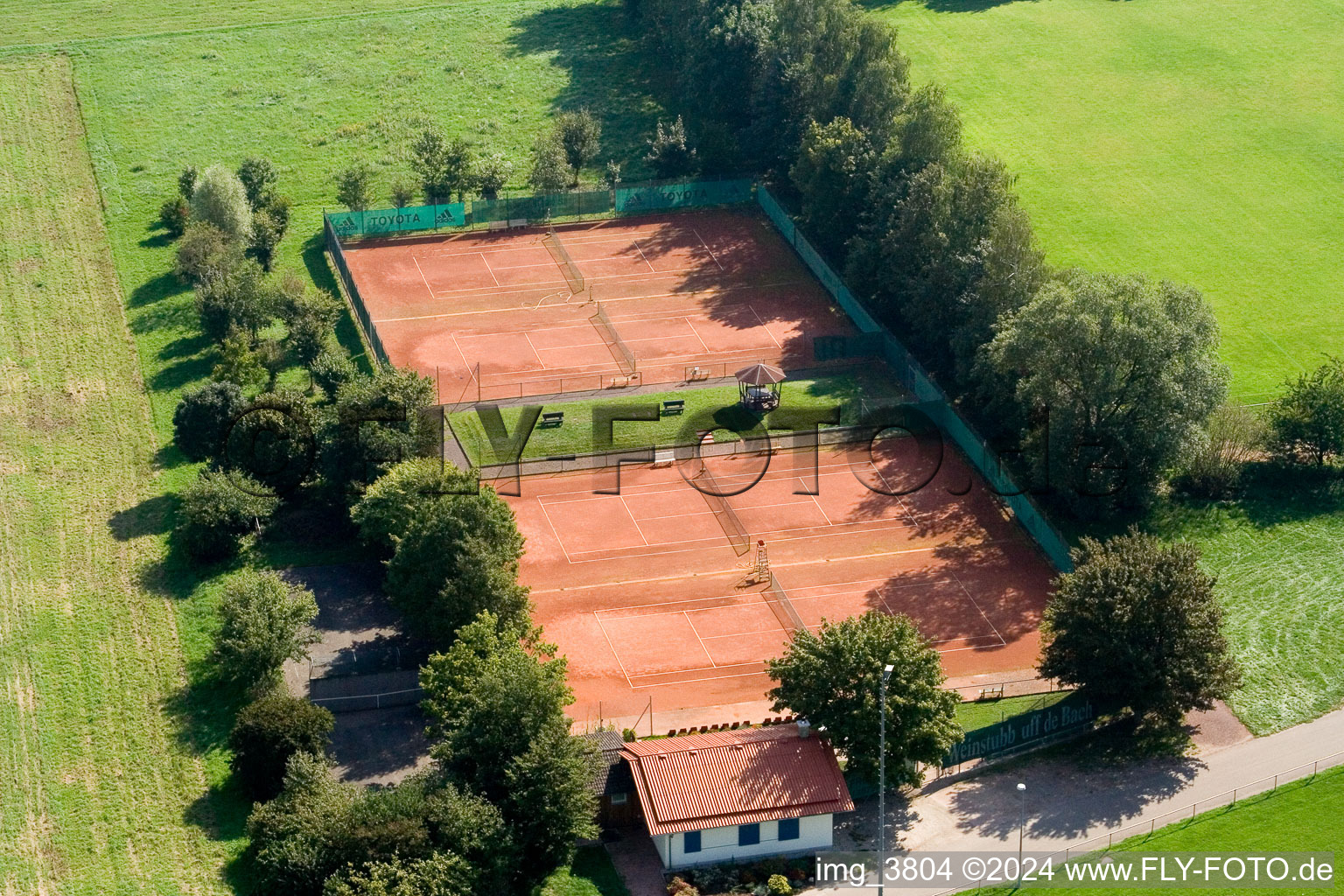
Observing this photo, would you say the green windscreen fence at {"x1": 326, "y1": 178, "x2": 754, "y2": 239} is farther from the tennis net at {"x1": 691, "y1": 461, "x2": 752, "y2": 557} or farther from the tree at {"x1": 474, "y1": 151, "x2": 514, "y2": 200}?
the tennis net at {"x1": 691, "y1": 461, "x2": 752, "y2": 557}

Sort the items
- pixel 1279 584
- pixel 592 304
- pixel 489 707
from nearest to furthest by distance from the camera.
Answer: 1. pixel 489 707
2. pixel 1279 584
3. pixel 592 304

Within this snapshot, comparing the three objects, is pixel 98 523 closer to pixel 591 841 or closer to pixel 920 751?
pixel 591 841

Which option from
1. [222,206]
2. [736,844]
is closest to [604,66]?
[222,206]

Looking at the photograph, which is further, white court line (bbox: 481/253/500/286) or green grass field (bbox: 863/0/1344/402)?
white court line (bbox: 481/253/500/286)

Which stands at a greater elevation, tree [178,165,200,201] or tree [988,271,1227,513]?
tree [988,271,1227,513]

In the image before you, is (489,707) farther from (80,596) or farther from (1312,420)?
(1312,420)

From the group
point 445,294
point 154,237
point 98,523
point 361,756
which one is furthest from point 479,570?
point 154,237

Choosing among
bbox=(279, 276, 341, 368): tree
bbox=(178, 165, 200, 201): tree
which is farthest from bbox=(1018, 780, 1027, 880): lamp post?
bbox=(178, 165, 200, 201): tree
